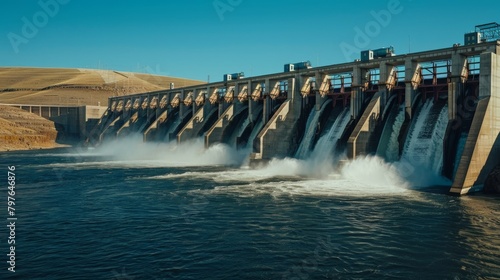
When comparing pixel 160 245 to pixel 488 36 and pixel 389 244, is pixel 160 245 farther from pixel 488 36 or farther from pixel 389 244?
pixel 488 36

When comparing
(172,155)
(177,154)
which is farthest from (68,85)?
(177,154)

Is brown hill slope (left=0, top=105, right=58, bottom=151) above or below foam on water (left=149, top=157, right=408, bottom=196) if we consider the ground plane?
above

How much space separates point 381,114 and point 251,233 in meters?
22.6

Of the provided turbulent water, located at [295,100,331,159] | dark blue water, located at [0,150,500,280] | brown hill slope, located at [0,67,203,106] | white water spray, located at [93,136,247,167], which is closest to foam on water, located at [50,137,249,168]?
white water spray, located at [93,136,247,167]

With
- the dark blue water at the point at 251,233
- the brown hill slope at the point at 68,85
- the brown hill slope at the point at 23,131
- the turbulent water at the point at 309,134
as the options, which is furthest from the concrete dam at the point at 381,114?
the brown hill slope at the point at 68,85

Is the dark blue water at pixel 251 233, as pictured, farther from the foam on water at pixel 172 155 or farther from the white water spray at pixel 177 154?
the white water spray at pixel 177 154

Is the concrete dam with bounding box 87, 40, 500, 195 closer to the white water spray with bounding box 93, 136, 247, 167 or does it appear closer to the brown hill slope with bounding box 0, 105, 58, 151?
the white water spray with bounding box 93, 136, 247, 167

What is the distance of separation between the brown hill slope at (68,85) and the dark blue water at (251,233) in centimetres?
11374

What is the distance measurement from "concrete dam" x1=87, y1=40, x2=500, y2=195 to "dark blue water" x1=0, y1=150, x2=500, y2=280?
5.07 metres

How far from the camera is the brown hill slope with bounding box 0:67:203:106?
13038 centimetres

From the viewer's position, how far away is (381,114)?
35156 mm

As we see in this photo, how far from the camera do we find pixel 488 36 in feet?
101

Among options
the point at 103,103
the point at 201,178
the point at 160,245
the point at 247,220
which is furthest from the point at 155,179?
the point at 103,103

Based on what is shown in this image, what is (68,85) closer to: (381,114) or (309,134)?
(309,134)
